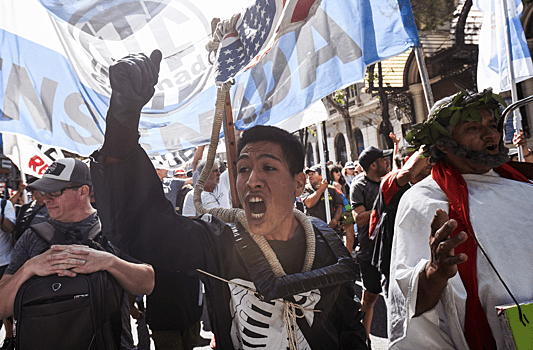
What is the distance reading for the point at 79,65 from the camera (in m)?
2.60

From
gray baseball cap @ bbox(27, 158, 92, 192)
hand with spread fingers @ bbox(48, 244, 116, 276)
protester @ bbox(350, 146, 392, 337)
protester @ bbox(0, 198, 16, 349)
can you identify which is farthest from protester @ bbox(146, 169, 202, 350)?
protester @ bbox(0, 198, 16, 349)

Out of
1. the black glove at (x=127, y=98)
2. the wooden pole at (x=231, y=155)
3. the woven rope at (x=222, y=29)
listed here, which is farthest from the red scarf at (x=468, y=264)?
the black glove at (x=127, y=98)

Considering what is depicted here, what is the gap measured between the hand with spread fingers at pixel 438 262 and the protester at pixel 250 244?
0.34m

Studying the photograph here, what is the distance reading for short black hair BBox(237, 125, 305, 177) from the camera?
1696 millimetres

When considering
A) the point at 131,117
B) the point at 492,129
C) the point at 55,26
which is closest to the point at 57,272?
the point at 131,117

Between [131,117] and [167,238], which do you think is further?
[167,238]

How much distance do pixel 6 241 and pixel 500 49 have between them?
6890 mm

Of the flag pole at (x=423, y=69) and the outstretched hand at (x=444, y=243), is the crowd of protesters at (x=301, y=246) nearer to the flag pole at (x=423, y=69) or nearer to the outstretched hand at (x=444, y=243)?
the outstretched hand at (x=444, y=243)

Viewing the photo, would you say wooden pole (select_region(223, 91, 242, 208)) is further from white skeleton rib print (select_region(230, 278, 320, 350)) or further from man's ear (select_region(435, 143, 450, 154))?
man's ear (select_region(435, 143, 450, 154))

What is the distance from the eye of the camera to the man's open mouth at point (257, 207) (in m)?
1.59

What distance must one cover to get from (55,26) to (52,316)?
73.4 inches

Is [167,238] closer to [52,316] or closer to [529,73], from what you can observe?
[52,316]

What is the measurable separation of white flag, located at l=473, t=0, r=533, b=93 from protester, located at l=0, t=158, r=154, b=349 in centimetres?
511

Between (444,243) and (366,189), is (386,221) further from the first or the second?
(444,243)
